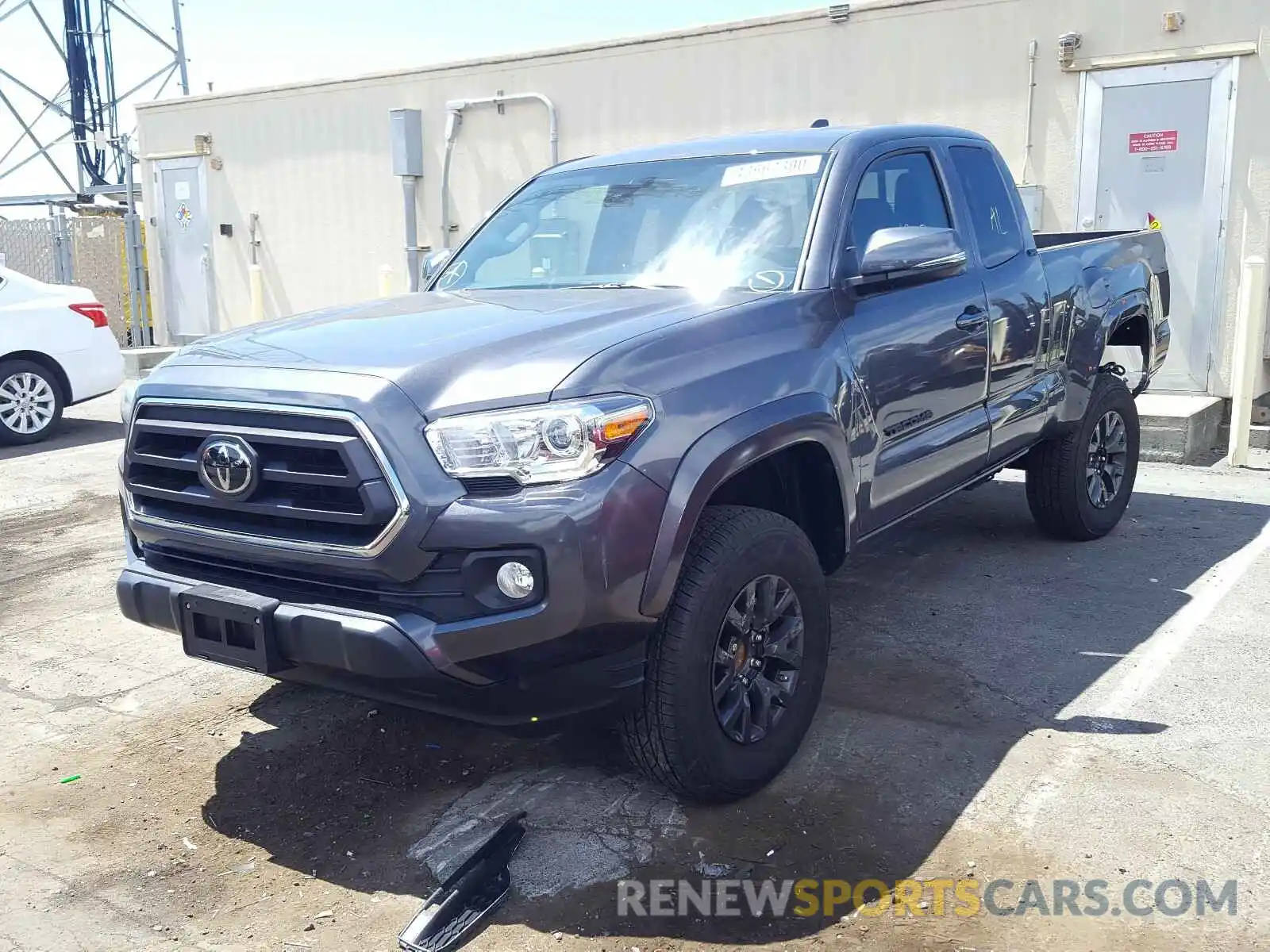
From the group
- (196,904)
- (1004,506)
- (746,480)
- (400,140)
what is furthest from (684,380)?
(400,140)

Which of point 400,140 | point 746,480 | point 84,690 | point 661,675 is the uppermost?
point 400,140

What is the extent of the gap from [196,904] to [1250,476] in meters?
7.32

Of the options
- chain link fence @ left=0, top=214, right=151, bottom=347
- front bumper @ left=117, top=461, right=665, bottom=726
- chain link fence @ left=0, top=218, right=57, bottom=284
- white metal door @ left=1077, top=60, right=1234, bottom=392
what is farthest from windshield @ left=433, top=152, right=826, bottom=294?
chain link fence @ left=0, top=218, right=57, bottom=284

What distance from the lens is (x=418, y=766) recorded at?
12.5 ft

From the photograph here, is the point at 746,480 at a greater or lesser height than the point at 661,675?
greater

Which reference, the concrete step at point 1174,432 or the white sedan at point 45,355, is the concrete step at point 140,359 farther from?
the concrete step at point 1174,432

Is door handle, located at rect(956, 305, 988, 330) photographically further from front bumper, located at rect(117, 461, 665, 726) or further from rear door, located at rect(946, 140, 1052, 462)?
front bumper, located at rect(117, 461, 665, 726)

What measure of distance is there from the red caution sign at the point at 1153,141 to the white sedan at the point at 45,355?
352 inches

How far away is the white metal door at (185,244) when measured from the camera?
16.5 m

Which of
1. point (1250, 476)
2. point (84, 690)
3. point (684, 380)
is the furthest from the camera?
point (1250, 476)

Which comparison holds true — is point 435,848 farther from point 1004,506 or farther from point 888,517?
point 1004,506

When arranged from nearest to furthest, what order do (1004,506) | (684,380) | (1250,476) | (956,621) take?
1. (684,380)
2. (956,621)
3. (1004,506)
4. (1250,476)

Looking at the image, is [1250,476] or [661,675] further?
[1250,476]

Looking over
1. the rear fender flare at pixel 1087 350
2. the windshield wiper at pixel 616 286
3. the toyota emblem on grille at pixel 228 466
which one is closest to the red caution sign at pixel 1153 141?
the rear fender flare at pixel 1087 350
